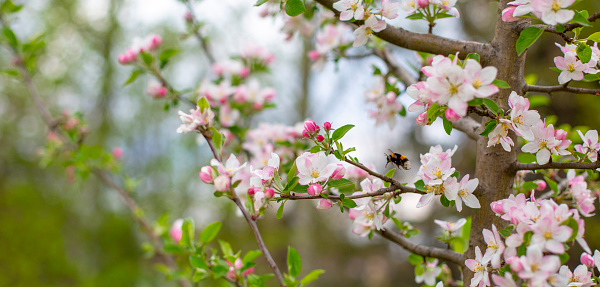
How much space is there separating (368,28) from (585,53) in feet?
1.41

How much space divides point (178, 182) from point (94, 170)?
7297mm

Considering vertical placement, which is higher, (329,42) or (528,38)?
(528,38)

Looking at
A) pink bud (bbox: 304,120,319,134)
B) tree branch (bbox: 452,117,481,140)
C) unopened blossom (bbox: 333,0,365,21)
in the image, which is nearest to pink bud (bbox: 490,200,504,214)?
tree branch (bbox: 452,117,481,140)

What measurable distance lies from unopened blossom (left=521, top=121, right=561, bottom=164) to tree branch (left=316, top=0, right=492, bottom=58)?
7.8 inches

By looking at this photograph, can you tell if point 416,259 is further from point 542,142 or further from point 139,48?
point 139,48

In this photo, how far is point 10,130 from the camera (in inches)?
318

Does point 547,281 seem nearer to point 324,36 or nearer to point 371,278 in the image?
point 324,36

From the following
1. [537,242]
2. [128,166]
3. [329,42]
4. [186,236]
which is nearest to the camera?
[537,242]

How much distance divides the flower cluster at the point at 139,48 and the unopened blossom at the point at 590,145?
4.64 ft

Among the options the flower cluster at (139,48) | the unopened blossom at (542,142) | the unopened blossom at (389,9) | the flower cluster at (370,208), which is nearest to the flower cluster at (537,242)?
the unopened blossom at (542,142)

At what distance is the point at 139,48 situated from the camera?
62.7 inches

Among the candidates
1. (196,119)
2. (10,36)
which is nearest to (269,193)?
(196,119)

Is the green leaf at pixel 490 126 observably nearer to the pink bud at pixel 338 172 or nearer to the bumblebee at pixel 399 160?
the bumblebee at pixel 399 160

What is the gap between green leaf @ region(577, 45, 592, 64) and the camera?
808mm
